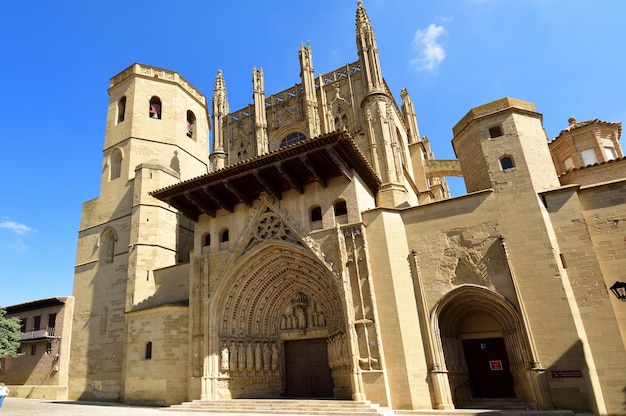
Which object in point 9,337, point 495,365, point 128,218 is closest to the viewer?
point 495,365

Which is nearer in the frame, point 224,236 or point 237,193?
point 237,193

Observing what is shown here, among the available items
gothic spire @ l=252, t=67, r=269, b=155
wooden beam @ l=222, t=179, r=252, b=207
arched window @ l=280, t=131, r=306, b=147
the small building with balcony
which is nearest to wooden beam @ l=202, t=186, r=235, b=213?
wooden beam @ l=222, t=179, r=252, b=207

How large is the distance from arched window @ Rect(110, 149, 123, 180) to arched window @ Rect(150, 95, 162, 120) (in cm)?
263

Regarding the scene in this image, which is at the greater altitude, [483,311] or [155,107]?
[155,107]

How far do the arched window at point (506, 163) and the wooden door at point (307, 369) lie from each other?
7811mm

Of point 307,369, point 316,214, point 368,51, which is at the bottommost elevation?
point 307,369

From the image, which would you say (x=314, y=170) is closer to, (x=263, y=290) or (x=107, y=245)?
(x=263, y=290)

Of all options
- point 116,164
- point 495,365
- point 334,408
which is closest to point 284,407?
point 334,408

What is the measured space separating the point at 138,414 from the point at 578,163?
775 inches

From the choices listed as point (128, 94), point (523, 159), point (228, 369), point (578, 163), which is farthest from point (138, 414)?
point (578, 163)

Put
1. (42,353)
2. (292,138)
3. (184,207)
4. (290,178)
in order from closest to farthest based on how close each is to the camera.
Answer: (290,178), (184,207), (292,138), (42,353)

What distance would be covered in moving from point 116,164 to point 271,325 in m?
12.2

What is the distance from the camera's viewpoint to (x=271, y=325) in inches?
531

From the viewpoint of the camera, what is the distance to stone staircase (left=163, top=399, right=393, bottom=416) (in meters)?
9.59
